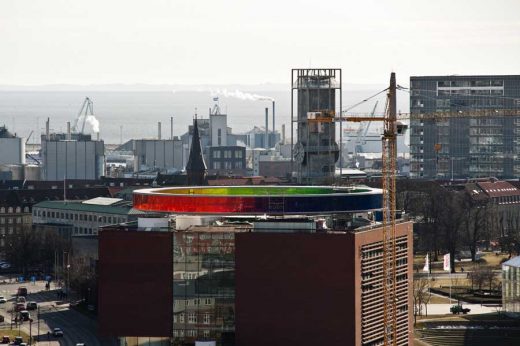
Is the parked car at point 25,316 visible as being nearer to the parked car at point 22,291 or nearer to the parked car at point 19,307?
the parked car at point 19,307

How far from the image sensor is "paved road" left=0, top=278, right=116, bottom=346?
99438 millimetres

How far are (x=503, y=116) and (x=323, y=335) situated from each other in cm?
11360

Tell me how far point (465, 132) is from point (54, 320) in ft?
307

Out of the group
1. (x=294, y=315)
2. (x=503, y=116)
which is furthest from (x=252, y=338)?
A: (x=503, y=116)

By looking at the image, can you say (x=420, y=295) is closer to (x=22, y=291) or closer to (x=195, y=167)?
(x=22, y=291)

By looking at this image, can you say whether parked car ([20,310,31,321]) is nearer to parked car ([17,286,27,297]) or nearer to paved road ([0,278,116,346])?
paved road ([0,278,116,346])

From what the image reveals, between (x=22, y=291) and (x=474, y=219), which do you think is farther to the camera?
(x=474, y=219)

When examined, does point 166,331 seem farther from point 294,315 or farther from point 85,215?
point 85,215

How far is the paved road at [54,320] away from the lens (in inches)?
3915

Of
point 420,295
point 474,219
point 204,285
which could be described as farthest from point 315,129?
point 204,285

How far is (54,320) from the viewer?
107 meters

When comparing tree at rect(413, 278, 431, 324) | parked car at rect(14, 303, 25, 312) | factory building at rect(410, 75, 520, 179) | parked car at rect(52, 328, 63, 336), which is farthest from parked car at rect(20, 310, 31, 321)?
factory building at rect(410, 75, 520, 179)

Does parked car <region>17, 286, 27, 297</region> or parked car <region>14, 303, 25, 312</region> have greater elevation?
parked car <region>17, 286, 27, 297</region>

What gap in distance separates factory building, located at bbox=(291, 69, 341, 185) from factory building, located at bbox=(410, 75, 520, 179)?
185 ft
